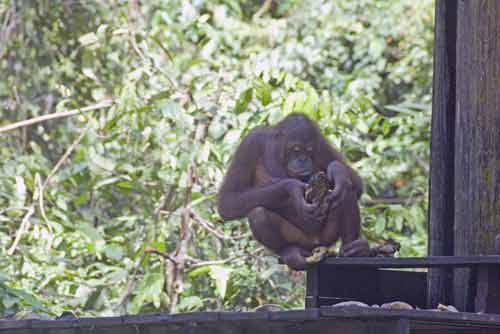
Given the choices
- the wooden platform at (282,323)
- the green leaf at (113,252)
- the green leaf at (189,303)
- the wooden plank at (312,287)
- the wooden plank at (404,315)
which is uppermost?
the green leaf at (113,252)

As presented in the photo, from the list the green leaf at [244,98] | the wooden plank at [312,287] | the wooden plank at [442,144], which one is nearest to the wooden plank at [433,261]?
the wooden plank at [312,287]

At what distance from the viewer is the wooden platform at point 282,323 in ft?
9.55

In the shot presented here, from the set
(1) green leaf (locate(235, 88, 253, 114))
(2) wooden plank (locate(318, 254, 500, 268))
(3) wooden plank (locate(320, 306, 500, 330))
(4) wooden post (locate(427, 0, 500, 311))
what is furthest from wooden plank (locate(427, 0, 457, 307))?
(1) green leaf (locate(235, 88, 253, 114))

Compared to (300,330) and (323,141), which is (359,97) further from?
(300,330)

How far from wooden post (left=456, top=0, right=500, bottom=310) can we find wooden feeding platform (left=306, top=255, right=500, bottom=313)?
6.5 inches

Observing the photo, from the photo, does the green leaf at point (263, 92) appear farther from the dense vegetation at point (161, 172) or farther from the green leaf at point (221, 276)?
the green leaf at point (221, 276)

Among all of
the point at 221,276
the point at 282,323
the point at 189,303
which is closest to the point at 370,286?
the point at 282,323

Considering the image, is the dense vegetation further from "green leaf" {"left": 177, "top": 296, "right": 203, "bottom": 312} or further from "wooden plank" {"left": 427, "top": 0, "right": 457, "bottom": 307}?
"wooden plank" {"left": 427, "top": 0, "right": 457, "bottom": 307}

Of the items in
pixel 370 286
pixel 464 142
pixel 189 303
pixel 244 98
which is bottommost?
pixel 189 303

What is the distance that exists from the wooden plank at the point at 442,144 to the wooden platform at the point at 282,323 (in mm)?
679

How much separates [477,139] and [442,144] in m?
0.40

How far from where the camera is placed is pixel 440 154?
4105mm

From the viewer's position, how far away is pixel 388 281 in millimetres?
3926

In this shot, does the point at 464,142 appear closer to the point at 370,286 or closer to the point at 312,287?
the point at 370,286
